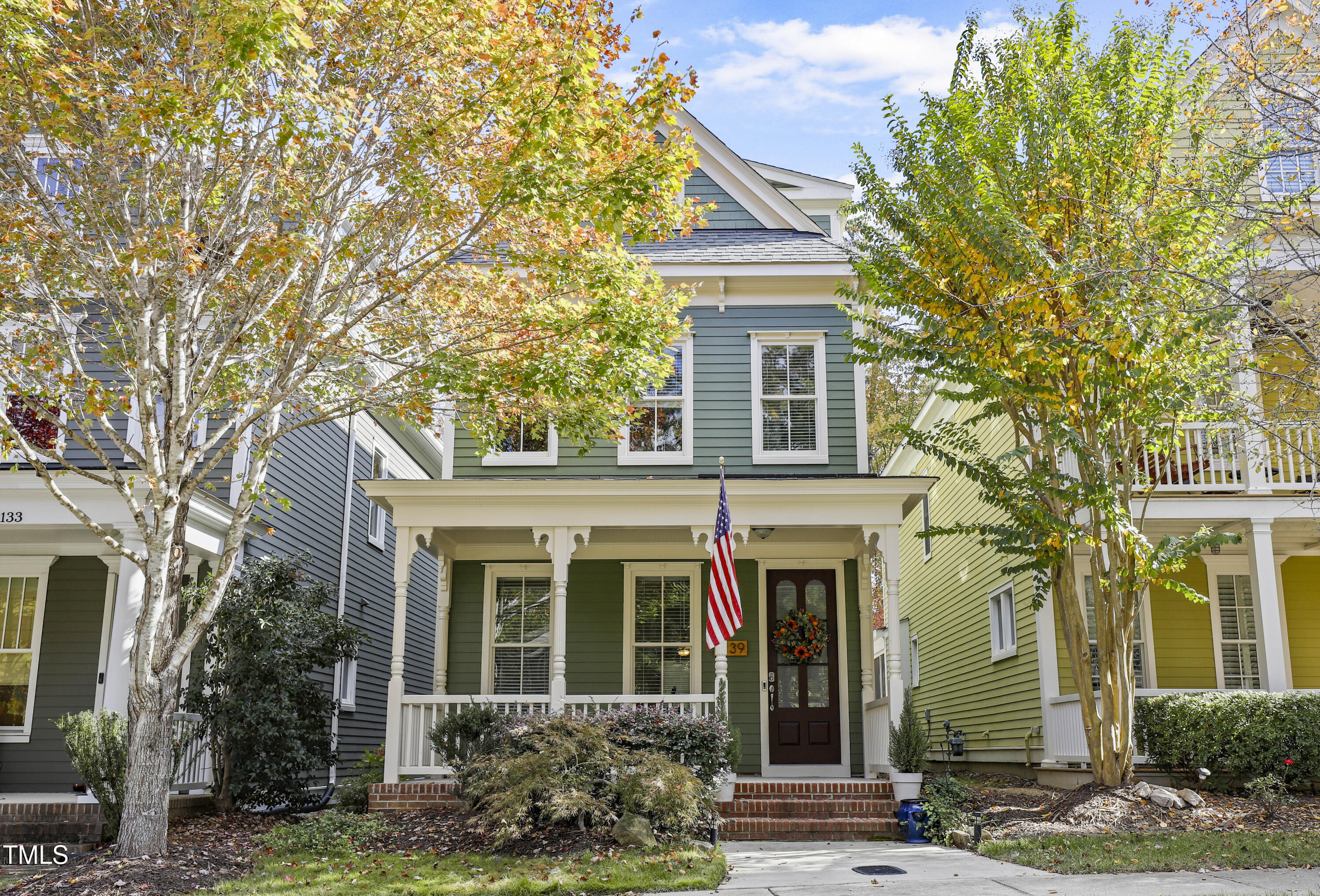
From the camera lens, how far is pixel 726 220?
1496 centimetres

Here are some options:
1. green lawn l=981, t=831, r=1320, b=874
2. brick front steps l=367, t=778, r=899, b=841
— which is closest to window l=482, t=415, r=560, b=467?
brick front steps l=367, t=778, r=899, b=841

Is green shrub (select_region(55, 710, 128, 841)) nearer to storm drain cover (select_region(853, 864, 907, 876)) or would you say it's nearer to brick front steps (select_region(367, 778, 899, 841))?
brick front steps (select_region(367, 778, 899, 841))

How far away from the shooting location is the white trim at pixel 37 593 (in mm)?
12297

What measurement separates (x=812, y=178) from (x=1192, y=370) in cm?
743

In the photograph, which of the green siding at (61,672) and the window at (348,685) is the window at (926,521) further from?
the green siding at (61,672)

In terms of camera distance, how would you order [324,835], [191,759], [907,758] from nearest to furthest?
1. [324,835]
2. [907,758]
3. [191,759]

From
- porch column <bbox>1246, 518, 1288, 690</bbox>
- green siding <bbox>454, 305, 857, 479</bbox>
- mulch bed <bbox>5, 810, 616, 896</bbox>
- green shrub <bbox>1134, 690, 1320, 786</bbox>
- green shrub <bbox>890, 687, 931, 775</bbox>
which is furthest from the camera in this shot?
green siding <bbox>454, 305, 857, 479</bbox>

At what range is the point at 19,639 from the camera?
12547 millimetres

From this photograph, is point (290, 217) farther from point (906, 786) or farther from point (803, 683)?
point (803, 683)

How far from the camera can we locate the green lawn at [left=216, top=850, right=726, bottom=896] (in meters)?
7.27

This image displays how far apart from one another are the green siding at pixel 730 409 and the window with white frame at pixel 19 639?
5434 millimetres

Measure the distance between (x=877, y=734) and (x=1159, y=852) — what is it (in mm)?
4384

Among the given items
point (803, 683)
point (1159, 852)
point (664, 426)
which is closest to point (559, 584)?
point (664, 426)

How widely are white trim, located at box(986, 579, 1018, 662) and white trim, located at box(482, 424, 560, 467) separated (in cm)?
696
